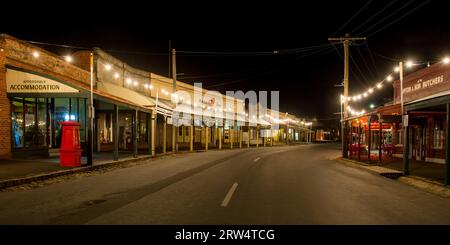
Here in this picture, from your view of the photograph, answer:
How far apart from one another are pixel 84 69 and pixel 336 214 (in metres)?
19.6

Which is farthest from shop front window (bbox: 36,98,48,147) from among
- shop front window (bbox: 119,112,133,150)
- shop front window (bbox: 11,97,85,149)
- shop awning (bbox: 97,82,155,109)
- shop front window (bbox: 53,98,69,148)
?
shop front window (bbox: 119,112,133,150)

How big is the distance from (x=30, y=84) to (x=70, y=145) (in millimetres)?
3671

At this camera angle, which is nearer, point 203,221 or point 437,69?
point 203,221

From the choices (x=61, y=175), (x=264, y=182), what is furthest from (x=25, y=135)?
(x=264, y=182)

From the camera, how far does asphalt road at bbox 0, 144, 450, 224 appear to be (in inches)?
271

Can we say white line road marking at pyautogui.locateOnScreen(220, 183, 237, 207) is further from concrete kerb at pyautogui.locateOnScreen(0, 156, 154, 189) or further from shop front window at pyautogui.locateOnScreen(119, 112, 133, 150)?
shop front window at pyautogui.locateOnScreen(119, 112, 133, 150)

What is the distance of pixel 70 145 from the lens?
→ 598 inches

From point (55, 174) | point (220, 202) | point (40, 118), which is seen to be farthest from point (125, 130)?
A: point (220, 202)

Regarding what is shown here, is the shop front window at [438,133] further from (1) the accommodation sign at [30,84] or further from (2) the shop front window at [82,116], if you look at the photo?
(2) the shop front window at [82,116]

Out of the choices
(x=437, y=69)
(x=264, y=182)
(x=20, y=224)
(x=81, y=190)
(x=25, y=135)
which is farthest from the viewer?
(x=437, y=69)

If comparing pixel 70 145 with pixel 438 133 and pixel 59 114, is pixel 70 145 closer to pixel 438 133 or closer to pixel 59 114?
pixel 59 114

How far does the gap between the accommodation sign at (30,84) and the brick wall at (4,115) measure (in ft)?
0.89

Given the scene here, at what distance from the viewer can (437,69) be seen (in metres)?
20.4
